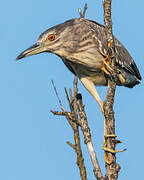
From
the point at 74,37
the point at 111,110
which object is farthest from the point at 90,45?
the point at 111,110

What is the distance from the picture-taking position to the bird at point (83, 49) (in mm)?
5422

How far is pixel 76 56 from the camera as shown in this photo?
5.52 metres

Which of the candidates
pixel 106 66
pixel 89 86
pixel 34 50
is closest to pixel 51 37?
pixel 34 50

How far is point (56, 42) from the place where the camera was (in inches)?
215

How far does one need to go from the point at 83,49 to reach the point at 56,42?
1.62 ft

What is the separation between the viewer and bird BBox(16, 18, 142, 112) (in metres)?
Answer: 5.42

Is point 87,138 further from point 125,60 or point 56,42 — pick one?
point 125,60

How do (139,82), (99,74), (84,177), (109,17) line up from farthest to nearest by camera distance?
1. (139,82)
2. (99,74)
3. (109,17)
4. (84,177)

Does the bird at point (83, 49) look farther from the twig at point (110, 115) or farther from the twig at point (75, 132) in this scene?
the twig at point (75, 132)

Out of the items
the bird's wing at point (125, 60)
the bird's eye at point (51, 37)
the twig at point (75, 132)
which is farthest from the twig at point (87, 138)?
the bird's wing at point (125, 60)

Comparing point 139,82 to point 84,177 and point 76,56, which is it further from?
point 84,177

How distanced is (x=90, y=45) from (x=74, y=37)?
32 cm

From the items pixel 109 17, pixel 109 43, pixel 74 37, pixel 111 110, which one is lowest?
pixel 111 110

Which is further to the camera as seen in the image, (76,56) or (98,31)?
(98,31)
